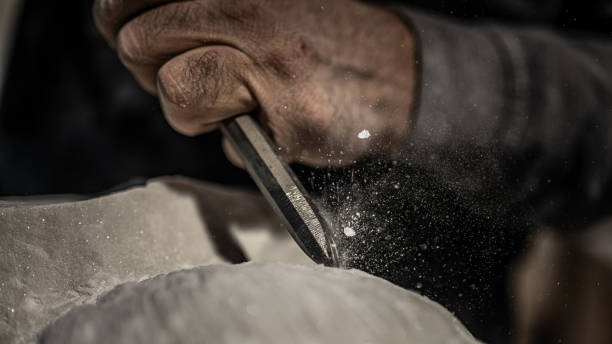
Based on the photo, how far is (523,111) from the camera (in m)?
0.38

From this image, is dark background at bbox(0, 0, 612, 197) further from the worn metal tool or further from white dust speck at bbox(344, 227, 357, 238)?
white dust speck at bbox(344, 227, 357, 238)

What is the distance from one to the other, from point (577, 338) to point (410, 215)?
0.13 metres

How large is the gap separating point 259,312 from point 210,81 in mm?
249

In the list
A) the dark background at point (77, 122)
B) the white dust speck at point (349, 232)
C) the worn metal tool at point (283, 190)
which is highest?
the white dust speck at point (349, 232)

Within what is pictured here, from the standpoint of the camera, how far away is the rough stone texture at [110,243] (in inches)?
12.8

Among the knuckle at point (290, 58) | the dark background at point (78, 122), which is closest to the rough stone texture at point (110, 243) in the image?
the knuckle at point (290, 58)

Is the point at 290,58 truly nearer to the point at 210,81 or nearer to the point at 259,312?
the point at 210,81

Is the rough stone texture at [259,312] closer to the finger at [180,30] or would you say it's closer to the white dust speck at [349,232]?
the white dust speck at [349,232]

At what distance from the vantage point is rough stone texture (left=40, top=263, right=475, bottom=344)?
242 mm

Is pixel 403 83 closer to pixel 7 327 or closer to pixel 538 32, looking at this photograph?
pixel 538 32

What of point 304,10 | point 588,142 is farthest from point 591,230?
point 304,10

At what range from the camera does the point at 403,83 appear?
1.25 ft

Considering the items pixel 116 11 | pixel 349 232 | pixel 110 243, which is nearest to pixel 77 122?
pixel 116 11

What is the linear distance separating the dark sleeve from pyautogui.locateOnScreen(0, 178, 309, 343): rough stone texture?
5.5 inches
